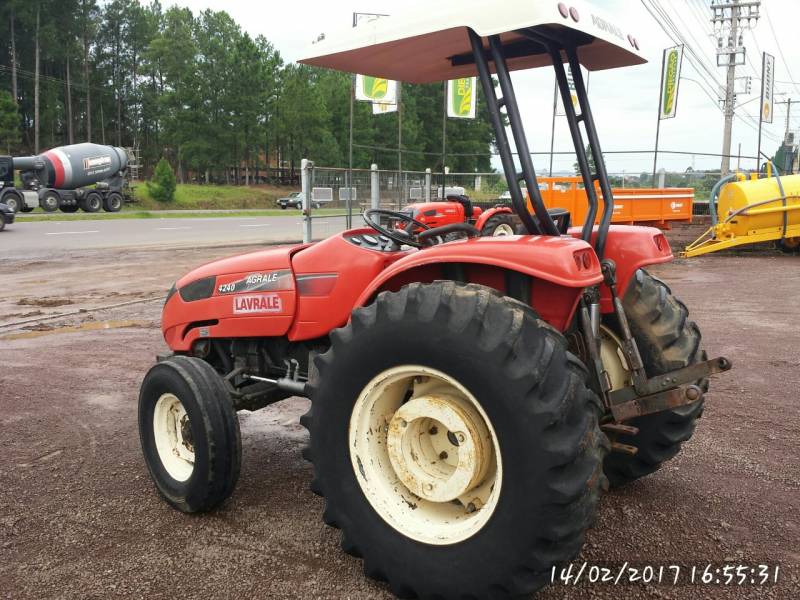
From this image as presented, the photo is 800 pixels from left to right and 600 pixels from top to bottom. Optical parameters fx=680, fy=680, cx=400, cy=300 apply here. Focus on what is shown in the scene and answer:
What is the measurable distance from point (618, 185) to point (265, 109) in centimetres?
4713

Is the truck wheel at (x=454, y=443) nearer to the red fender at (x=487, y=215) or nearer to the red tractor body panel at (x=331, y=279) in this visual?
the red tractor body panel at (x=331, y=279)

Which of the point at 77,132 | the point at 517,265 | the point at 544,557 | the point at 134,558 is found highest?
the point at 77,132

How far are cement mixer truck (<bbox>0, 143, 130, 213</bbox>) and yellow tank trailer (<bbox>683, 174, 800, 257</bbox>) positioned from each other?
24993 mm

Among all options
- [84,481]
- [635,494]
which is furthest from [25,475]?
[635,494]

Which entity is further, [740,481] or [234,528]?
[740,481]

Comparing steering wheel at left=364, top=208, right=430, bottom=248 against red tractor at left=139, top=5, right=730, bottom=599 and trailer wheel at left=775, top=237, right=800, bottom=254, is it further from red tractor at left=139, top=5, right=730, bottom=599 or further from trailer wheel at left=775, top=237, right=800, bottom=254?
trailer wheel at left=775, top=237, right=800, bottom=254

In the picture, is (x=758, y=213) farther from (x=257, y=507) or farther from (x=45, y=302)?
(x=257, y=507)

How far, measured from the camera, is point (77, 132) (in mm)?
62312

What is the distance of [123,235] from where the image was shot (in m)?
19.5

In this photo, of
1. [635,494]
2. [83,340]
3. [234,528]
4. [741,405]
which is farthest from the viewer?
[83,340]

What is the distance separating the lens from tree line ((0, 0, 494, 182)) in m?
57.1

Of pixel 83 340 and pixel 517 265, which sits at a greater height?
pixel 517 265

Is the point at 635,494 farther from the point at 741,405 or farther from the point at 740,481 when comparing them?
the point at 741,405

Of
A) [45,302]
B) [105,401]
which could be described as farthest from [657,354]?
[45,302]
